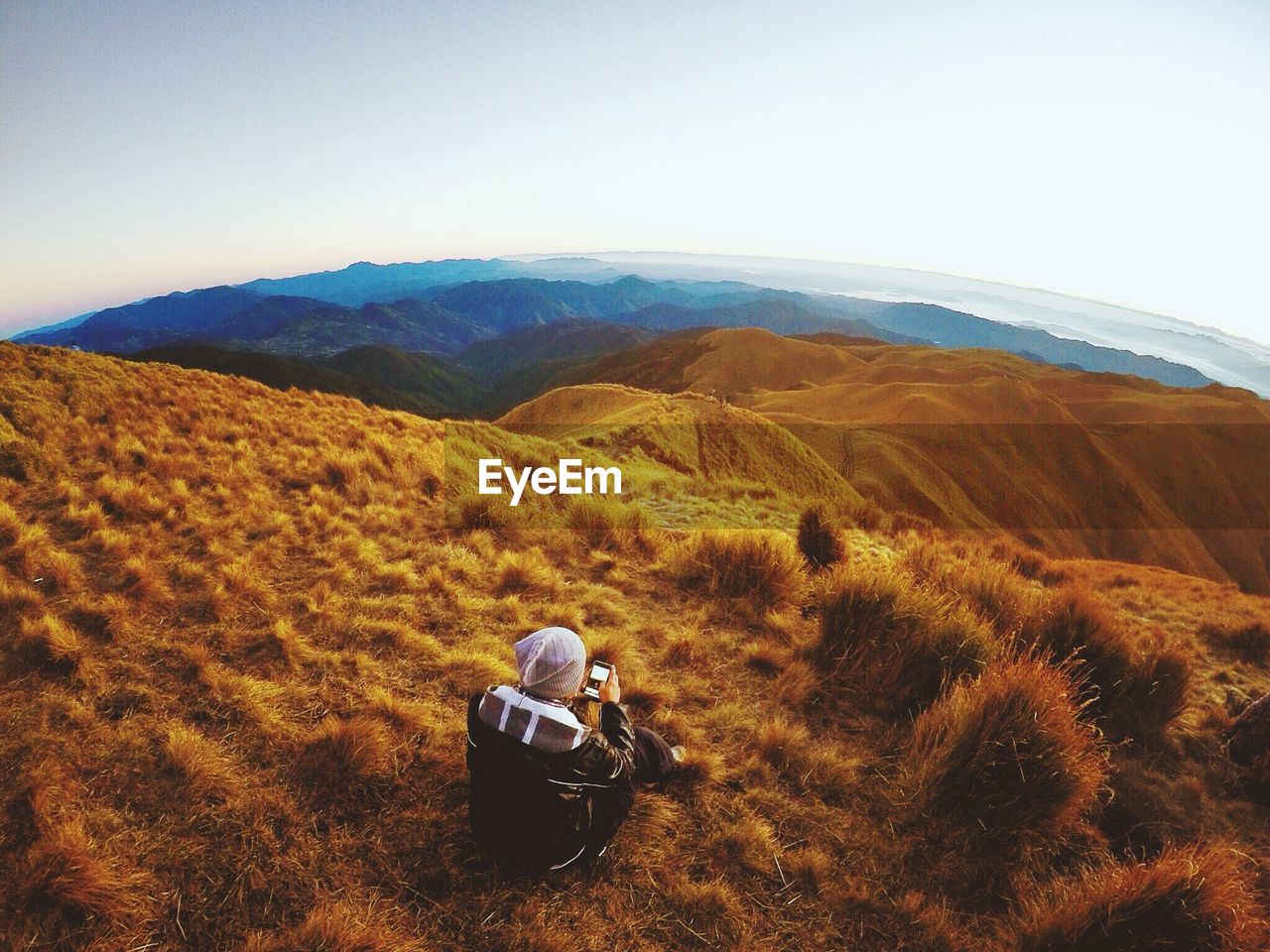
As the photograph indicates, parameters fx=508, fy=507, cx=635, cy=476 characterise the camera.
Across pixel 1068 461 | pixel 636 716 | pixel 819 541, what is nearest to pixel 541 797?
pixel 636 716

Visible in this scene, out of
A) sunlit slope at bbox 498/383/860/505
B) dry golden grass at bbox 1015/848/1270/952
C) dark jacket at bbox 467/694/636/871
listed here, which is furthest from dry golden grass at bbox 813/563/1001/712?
sunlit slope at bbox 498/383/860/505

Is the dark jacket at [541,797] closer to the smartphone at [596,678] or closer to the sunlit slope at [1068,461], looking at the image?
the smartphone at [596,678]

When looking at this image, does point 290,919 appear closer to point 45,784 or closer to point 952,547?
point 45,784

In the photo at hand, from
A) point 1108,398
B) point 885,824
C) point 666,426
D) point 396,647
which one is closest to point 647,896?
point 885,824

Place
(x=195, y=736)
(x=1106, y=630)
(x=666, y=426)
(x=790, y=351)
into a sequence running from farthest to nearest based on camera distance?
(x=790, y=351) → (x=666, y=426) → (x=1106, y=630) → (x=195, y=736)

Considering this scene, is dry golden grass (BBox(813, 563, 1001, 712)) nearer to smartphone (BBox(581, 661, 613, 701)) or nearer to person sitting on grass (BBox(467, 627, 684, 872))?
smartphone (BBox(581, 661, 613, 701))

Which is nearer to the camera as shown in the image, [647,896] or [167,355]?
[647,896]
